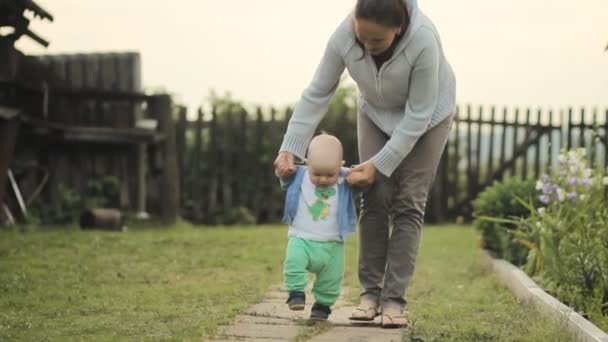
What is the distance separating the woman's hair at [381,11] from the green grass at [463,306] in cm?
135

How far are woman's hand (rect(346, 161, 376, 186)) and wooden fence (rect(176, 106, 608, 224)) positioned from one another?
26.5 feet

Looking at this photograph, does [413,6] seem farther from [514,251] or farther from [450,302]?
[514,251]

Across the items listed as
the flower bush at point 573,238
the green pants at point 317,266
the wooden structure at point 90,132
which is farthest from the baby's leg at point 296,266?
the wooden structure at point 90,132

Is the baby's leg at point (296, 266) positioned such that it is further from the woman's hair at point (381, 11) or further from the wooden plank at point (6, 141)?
the wooden plank at point (6, 141)

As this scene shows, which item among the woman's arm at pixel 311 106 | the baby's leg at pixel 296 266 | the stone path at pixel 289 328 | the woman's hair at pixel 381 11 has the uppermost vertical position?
the woman's hair at pixel 381 11

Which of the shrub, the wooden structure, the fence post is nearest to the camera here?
the shrub

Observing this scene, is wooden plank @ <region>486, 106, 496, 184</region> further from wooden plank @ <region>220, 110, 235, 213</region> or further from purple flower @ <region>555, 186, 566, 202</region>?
purple flower @ <region>555, 186, 566, 202</region>

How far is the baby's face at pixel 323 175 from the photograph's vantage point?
4.69 metres

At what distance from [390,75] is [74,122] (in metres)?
7.51

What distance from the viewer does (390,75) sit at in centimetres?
466

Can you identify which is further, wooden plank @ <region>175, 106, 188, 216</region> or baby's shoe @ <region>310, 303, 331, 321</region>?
wooden plank @ <region>175, 106, 188, 216</region>

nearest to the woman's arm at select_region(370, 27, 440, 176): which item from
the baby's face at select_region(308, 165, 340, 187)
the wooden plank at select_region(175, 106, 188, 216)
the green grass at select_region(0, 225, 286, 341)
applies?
the baby's face at select_region(308, 165, 340, 187)

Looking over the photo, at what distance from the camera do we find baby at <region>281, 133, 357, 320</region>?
15.3 feet

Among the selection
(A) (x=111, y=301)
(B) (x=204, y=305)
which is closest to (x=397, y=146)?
(B) (x=204, y=305)
